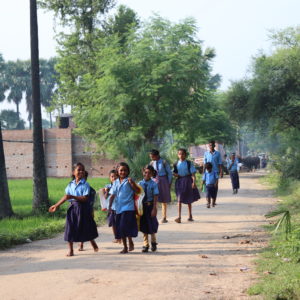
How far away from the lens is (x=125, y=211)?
963 centimetres

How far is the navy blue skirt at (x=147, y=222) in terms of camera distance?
32.1 ft

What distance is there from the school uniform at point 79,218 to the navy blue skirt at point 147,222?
838 mm

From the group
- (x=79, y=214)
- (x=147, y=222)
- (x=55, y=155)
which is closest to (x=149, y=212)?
(x=147, y=222)

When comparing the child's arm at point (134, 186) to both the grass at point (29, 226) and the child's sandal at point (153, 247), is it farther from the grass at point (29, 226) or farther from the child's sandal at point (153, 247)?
the grass at point (29, 226)

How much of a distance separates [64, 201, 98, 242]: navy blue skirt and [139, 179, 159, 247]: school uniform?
854 millimetres

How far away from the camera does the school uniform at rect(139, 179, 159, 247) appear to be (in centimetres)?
979

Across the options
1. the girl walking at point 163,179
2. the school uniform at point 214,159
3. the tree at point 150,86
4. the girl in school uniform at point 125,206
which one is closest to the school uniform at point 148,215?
the girl in school uniform at point 125,206

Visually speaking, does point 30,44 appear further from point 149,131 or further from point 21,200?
point 149,131

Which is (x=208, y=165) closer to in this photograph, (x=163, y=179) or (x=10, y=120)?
(x=163, y=179)

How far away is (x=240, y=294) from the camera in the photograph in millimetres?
6707

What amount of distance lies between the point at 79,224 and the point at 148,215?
46.8 inches

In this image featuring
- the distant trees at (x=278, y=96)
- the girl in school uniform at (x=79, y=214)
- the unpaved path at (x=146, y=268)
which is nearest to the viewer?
the unpaved path at (x=146, y=268)

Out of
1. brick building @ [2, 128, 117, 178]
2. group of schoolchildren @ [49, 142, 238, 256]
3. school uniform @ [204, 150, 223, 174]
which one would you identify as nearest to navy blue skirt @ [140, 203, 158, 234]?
group of schoolchildren @ [49, 142, 238, 256]

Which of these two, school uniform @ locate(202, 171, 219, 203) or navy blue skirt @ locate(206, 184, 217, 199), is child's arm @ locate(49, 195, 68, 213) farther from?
navy blue skirt @ locate(206, 184, 217, 199)
